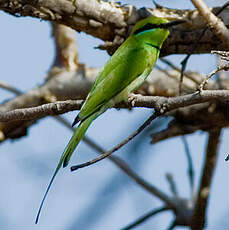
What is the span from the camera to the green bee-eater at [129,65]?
2.62 m

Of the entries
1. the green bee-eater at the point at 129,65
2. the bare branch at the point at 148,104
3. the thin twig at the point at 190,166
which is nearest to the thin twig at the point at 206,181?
the thin twig at the point at 190,166

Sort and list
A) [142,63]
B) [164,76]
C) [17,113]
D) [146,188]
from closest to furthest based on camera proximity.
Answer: [17,113], [142,63], [146,188], [164,76]

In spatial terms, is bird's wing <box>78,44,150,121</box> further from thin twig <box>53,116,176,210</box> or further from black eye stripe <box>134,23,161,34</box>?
thin twig <box>53,116,176,210</box>

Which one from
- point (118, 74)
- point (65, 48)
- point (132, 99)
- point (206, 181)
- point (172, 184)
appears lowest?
point (172, 184)

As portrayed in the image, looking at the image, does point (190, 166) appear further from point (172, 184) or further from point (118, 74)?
point (118, 74)

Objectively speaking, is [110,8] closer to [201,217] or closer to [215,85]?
[215,85]

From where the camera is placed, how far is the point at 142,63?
2922 mm

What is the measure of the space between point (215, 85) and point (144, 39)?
564 mm

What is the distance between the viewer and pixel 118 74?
2.81 meters

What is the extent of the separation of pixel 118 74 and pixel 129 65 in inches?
5.0

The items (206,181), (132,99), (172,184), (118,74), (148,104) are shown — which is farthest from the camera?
(172,184)

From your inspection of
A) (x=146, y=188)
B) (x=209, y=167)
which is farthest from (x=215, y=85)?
(x=146, y=188)

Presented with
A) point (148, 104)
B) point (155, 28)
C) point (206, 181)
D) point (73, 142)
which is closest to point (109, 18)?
point (155, 28)

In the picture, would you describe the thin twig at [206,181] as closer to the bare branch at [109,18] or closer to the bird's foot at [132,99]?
the bare branch at [109,18]
